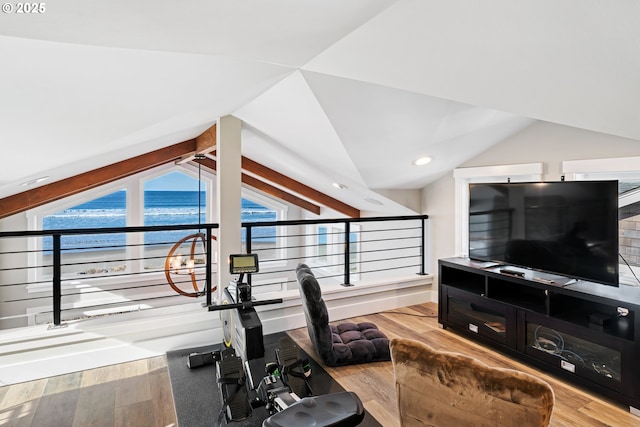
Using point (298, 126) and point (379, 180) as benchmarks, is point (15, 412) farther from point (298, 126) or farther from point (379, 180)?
point (379, 180)

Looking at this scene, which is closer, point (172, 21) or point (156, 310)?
point (172, 21)

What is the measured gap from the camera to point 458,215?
4.16 meters

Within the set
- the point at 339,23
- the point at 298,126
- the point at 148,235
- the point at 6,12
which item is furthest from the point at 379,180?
the point at 148,235

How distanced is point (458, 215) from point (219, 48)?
10.5 feet

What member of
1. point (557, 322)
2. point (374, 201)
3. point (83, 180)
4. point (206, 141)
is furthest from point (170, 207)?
point (557, 322)

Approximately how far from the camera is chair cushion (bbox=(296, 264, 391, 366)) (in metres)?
2.84

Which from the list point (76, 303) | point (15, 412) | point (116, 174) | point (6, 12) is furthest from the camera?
point (76, 303)

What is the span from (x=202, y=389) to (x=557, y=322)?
2.53 meters

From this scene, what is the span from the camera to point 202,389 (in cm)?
260

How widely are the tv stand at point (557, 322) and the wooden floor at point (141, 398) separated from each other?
0.39 ft

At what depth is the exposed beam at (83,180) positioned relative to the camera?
4234 mm

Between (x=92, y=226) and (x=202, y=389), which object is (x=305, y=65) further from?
(x=92, y=226)

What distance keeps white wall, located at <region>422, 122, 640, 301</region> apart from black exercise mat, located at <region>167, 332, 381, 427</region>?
86.1 inches

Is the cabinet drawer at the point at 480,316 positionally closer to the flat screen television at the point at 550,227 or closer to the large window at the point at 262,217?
the flat screen television at the point at 550,227
